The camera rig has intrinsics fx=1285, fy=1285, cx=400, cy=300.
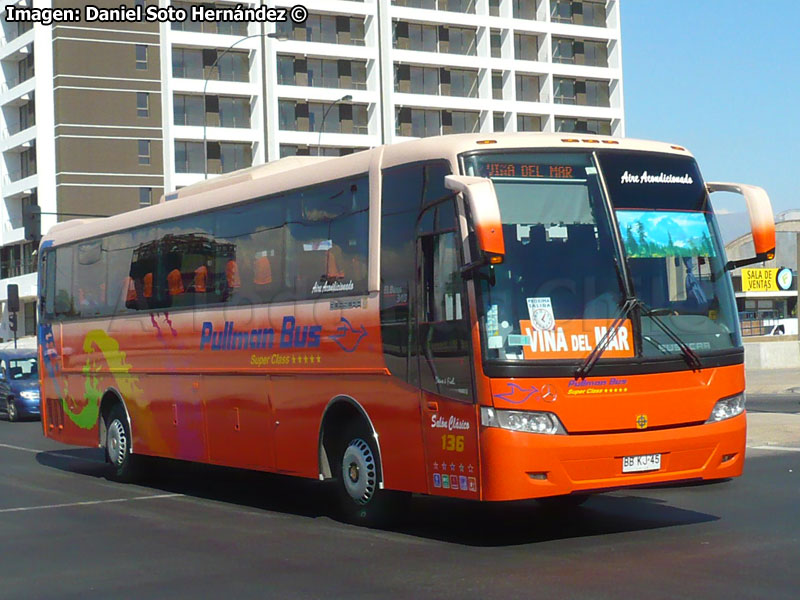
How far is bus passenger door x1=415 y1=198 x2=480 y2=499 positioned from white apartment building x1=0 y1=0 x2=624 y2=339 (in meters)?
67.6

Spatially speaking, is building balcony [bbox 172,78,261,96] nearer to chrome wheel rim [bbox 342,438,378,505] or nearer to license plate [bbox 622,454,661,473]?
chrome wheel rim [bbox 342,438,378,505]

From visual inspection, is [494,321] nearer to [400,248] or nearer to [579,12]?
[400,248]

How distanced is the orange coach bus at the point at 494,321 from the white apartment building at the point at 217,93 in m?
65.8

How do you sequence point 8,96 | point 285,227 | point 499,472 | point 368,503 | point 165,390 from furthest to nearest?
point 8,96, point 165,390, point 285,227, point 368,503, point 499,472

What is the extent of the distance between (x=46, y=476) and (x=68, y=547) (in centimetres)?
719

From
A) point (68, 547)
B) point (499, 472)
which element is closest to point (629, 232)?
point (499, 472)

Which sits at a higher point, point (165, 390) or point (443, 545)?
point (165, 390)

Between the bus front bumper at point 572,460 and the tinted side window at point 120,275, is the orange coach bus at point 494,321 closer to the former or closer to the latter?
the bus front bumper at point 572,460

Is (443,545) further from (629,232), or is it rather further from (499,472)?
(629,232)

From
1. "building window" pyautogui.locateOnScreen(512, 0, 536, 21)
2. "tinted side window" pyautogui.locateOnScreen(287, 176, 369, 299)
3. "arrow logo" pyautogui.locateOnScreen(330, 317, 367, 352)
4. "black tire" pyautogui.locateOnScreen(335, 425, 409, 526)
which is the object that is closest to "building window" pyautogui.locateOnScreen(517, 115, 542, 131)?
"building window" pyautogui.locateOnScreen(512, 0, 536, 21)

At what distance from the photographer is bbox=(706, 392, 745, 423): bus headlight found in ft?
34.7

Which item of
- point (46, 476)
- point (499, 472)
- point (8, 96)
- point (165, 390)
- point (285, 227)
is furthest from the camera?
point (8, 96)

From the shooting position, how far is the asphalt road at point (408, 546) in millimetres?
8492

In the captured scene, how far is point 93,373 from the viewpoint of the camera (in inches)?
705
